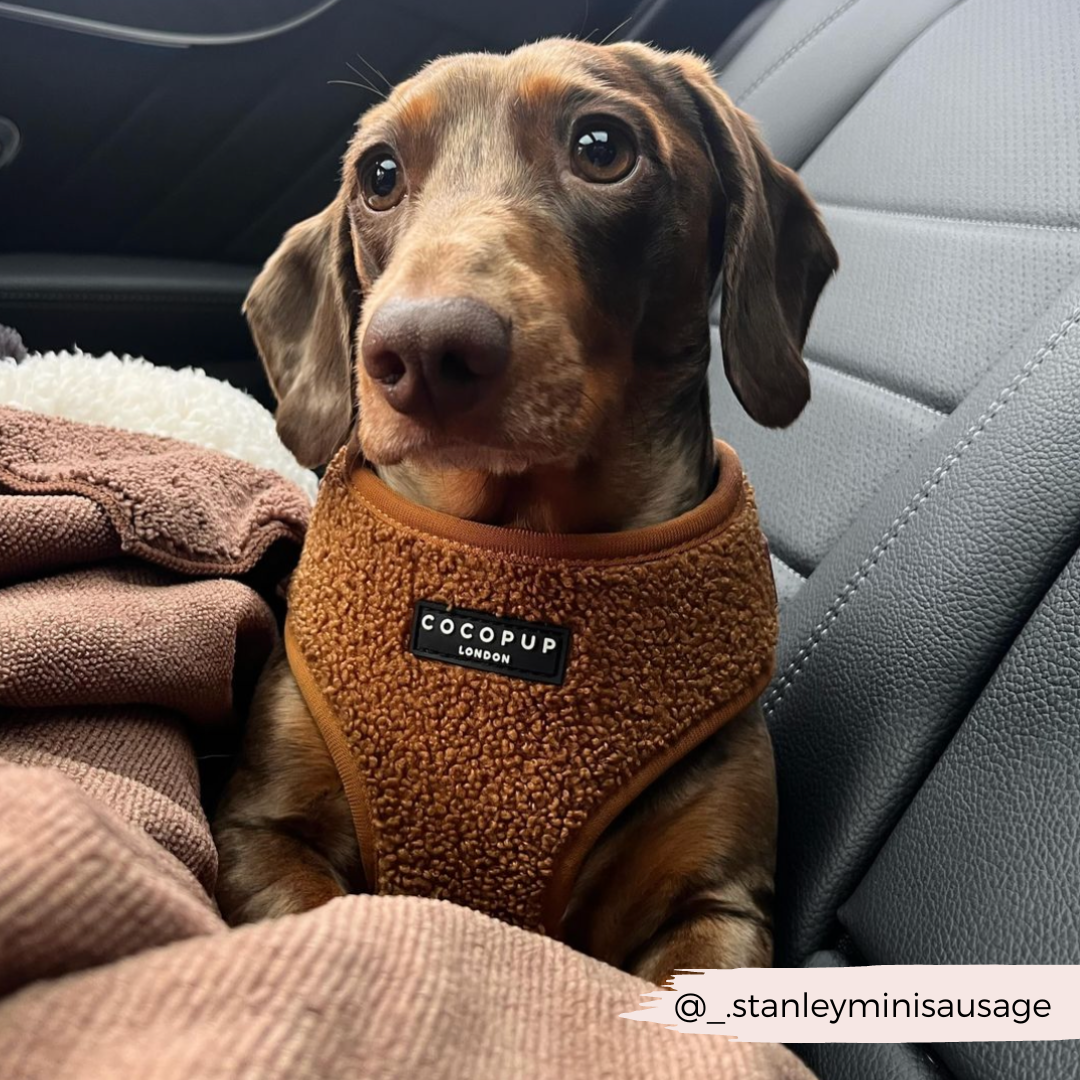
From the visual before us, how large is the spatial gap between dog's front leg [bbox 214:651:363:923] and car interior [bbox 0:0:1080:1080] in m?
0.55

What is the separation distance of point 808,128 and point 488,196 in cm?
143

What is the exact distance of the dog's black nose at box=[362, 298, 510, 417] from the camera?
3.26ft

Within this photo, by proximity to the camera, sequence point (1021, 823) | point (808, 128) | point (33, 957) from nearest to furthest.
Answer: point (33, 957), point (1021, 823), point (808, 128)

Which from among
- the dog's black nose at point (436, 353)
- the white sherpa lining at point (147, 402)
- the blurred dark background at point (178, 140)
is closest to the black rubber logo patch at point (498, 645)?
the dog's black nose at point (436, 353)

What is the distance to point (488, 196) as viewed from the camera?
128cm

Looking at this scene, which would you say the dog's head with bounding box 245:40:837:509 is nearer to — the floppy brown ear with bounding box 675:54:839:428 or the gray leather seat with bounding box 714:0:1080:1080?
the floppy brown ear with bounding box 675:54:839:428

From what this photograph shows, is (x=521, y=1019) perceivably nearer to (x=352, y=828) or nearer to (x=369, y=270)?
(x=352, y=828)

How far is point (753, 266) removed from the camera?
144cm

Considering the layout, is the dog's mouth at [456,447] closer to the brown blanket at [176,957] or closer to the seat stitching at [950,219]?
the brown blanket at [176,957]

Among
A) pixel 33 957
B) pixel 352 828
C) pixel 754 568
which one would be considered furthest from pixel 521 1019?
pixel 754 568

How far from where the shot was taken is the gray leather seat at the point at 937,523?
1.07 m

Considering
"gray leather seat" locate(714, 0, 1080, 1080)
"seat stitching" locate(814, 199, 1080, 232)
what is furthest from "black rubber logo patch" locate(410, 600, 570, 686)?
"seat stitching" locate(814, 199, 1080, 232)

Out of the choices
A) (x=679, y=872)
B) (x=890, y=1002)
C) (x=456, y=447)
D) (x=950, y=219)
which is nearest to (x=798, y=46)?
(x=950, y=219)

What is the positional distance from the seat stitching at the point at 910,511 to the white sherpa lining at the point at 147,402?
2.95 feet
